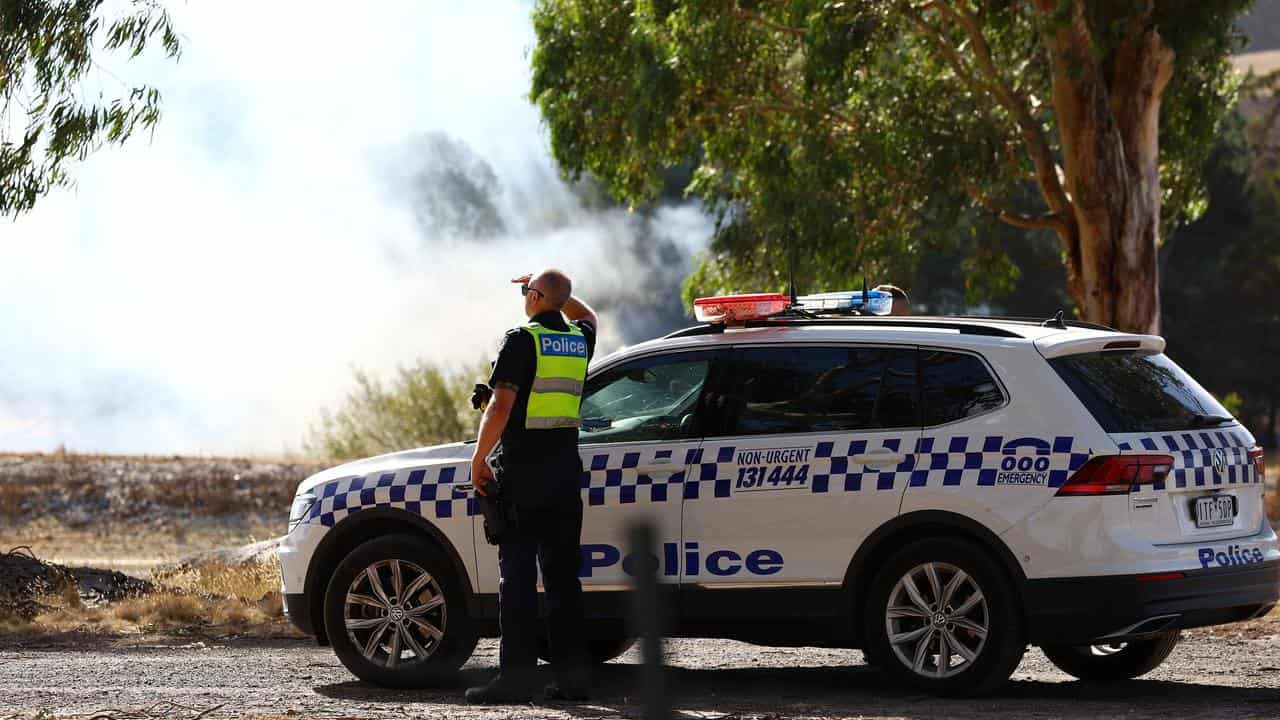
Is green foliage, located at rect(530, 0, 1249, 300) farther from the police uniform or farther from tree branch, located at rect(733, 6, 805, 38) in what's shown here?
the police uniform

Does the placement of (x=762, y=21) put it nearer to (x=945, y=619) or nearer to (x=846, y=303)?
(x=846, y=303)

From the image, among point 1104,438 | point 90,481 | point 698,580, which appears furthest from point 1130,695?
point 90,481

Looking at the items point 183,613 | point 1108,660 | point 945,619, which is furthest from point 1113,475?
point 183,613

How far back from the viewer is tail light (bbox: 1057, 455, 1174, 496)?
7562mm

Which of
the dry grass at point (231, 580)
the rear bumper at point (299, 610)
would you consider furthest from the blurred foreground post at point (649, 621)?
the dry grass at point (231, 580)

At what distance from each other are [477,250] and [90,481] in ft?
177

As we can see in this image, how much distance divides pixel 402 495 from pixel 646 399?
1.27 m

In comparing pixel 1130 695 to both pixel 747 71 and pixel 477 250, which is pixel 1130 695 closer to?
pixel 747 71

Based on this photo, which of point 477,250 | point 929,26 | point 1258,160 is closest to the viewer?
point 929,26

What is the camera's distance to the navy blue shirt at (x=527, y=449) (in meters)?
7.95

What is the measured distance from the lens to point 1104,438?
7602 millimetres

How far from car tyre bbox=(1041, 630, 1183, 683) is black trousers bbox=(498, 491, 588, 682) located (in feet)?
8.02

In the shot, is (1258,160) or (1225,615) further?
(1258,160)

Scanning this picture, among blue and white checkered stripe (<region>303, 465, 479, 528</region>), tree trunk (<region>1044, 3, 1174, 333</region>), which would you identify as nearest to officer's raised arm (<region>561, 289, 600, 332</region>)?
blue and white checkered stripe (<region>303, 465, 479, 528</region>)
